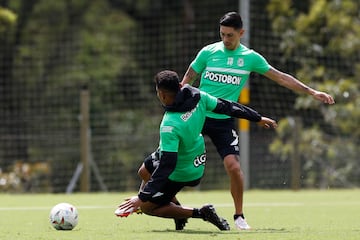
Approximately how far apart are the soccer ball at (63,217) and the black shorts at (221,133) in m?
1.58

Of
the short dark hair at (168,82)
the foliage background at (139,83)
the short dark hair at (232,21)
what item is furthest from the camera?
the foliage background at (139,83)

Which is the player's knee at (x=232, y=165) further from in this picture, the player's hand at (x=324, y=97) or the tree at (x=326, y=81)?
the tree at (x=326, y=81)

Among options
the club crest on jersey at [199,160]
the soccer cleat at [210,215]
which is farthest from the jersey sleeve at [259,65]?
the soccer cleat at [210,215]

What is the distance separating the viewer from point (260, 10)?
27969 mm

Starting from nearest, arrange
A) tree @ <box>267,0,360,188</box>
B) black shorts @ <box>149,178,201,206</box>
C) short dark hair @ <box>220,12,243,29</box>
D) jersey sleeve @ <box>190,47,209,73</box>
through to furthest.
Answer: black shorts @ <box>149,178,201,206</box> → short dark hair @ <box>220,12,243,29</box> → jersey sleeve @ <box>190,47,209,73</box> → tree @ <box>267,0,360,188</box>

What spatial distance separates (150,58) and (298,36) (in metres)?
5.98

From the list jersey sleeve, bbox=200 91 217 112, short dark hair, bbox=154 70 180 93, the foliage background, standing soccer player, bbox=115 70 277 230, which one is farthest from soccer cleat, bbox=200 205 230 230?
the foliage background

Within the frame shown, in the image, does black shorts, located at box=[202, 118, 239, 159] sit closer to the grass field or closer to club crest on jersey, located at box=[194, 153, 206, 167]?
→ club crest on jersey, located at box=[194, 153, 206, 167]

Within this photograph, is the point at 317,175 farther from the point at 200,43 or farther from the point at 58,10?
the point at 58,10

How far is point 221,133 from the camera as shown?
366 inches

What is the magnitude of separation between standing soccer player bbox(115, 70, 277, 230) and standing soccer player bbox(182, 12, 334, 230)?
0.70 meters

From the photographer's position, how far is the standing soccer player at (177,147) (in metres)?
8.05

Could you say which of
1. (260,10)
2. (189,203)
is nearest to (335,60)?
(260,10)

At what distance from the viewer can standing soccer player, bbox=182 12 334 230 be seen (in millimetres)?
9242
